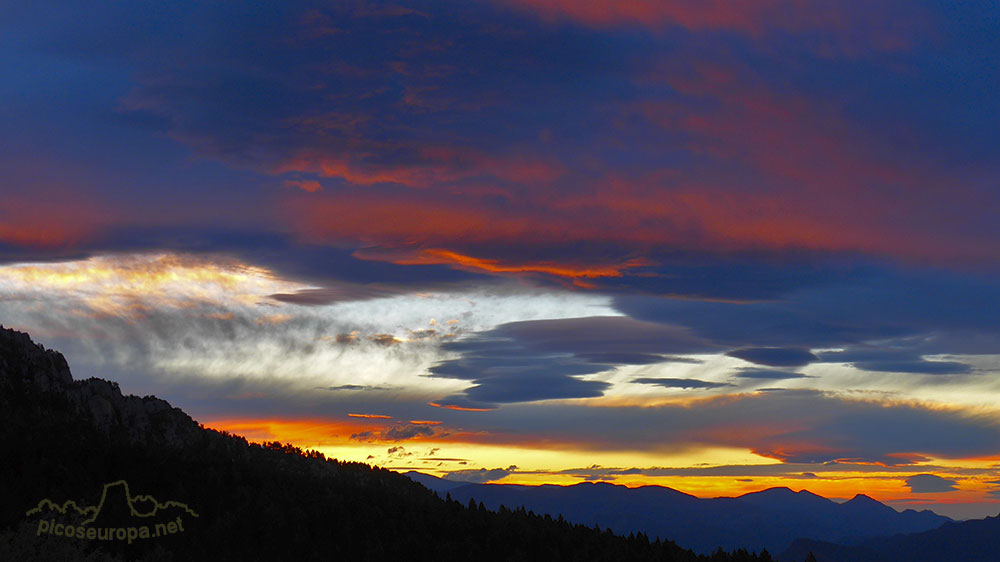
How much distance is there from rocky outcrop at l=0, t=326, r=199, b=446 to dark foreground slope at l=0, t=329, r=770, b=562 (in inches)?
3.5

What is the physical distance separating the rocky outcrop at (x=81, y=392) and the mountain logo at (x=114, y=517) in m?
9.58

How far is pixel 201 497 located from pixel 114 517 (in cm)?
794

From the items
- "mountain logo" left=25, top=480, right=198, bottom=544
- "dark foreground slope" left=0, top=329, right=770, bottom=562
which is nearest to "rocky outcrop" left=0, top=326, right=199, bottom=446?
"dark foreground slope" left=0, top=329, right=770, bottom=562

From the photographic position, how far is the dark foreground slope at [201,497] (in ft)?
132

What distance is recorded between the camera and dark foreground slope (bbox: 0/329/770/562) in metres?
40.3

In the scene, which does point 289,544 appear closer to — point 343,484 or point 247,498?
point 247,498

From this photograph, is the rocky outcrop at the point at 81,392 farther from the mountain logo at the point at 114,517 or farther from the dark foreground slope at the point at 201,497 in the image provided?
the mountain logo at the point at 114,517

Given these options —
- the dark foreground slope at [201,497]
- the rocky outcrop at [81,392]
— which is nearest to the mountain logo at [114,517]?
the dark foreground slope at [201,497]

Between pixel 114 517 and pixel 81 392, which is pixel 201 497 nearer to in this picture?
pixel 114 517

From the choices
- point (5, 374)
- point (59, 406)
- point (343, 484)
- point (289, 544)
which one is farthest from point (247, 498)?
point (5, 374)

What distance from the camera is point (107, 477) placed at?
44.3m

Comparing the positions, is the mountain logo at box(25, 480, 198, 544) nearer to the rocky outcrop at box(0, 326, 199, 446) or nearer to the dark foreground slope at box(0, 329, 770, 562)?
the dark foreground slope at box(0, 329, 770, 562)

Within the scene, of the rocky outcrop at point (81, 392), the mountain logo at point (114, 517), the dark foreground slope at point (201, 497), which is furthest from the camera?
the rocky outcrop at point (81, 392)

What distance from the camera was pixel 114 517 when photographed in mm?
39844
